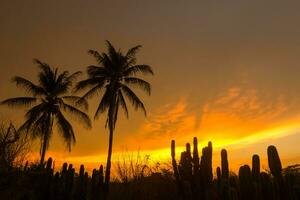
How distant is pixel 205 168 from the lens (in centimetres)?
1251

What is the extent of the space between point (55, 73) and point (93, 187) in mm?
26647

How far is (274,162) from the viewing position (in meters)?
11.8

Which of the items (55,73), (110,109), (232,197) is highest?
(55,73)

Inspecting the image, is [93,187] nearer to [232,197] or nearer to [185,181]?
[185,181]

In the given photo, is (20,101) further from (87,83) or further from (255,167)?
(255,167)

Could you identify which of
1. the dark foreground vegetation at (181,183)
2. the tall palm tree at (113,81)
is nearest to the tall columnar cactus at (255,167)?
the dark foreground vegetation at (181,183)

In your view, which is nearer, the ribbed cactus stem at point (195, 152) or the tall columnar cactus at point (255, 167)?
the tall columnar cactus at point (255, 167)

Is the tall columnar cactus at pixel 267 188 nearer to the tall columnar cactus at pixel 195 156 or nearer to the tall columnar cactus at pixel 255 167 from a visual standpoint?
the tall columnar cactus at pixel 255 167

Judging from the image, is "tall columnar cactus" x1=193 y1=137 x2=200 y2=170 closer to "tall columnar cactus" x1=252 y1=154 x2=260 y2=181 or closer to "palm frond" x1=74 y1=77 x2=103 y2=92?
Result: "tall columnar cactus" x1=252 y1=154 x2=260 y2=181

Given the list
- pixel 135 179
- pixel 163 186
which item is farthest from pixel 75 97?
pixel 163 186

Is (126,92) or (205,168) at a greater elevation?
(126,92)

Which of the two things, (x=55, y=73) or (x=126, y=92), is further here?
(x=55, y=73)

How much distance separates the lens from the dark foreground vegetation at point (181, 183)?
1137 cm

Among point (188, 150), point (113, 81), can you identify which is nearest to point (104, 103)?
point (113, 81)
